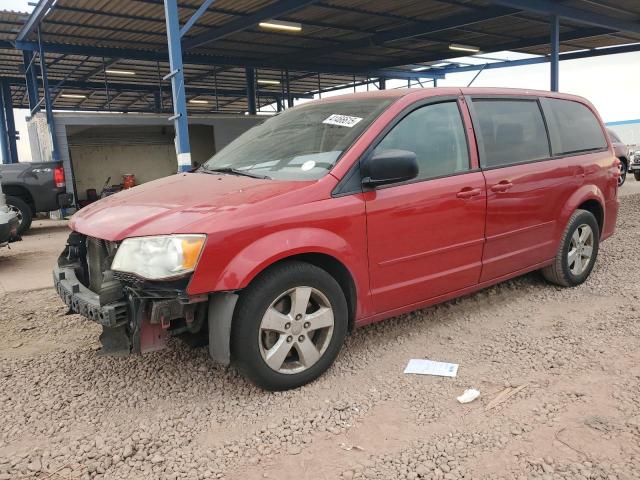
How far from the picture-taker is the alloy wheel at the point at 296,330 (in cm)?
279

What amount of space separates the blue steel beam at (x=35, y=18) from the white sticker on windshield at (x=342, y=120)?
9459 mm

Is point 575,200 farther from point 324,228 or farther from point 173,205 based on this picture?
point 173,205

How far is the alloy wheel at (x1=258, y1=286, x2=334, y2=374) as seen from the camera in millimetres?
2790

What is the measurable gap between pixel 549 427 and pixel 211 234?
1.86m

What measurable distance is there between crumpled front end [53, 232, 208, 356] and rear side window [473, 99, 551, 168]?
2282 mm

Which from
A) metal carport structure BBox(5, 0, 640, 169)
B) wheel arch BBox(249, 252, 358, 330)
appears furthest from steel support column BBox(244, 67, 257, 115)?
wheel arch BBox(249, 252, 358, 330)

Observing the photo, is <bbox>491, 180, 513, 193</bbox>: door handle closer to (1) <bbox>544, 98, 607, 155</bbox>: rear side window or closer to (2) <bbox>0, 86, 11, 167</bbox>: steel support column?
(1) <bbox>544, 98, 607, 155</bbox>: rear side window

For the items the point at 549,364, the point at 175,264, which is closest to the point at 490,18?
the point at 549,364

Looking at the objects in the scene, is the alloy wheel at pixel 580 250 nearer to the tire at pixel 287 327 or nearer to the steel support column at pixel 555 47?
the tire at pixel 287 327

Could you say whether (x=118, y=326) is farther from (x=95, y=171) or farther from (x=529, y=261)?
(x=95, y=171)

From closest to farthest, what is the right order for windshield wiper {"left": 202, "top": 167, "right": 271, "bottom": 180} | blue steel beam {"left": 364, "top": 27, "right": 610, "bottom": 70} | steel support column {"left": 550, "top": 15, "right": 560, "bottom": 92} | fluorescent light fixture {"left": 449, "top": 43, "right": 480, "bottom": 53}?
windshield wiper {"left": 202, "top": 167, "right": 271, "bottom": 180} < steel support column {"left": 550, "top": 15, "right": 560, "bottom": 92} < blue steel beam {"left": 364, "top": 27, "right": 610, "bottom": 70} < fluorescent light fixture {"left": 449, "top": 43, "right": 480, "bottom": 53}

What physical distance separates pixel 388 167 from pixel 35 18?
1123cm

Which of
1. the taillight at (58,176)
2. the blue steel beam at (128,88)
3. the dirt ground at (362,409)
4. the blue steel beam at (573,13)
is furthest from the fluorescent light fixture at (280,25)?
the dirt ground at (362,409)

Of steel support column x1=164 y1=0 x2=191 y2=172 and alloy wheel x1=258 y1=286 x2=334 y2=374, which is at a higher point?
steel support column x1=164 y1=0 x2=191 y2=172
